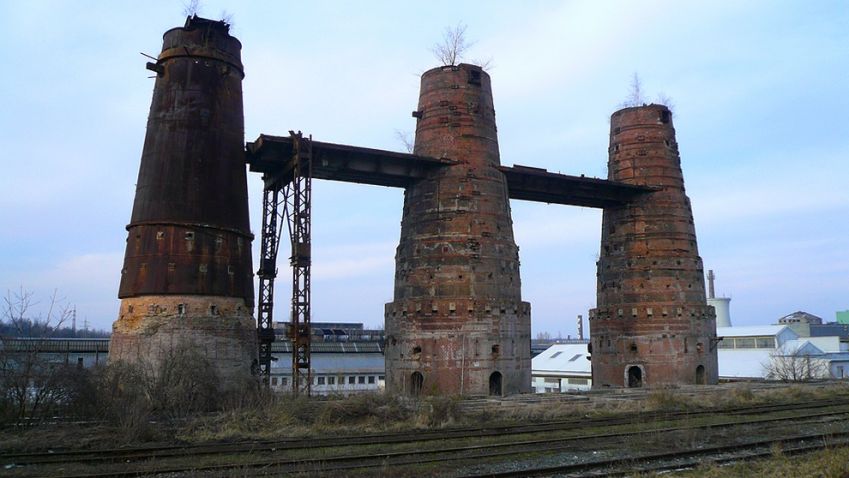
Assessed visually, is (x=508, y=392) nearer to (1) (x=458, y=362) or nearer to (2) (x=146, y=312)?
(1) (x=458, y=362)

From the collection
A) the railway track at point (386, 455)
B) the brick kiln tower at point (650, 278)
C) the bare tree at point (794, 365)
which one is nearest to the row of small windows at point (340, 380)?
the brick kiln tower at point (650, 278)

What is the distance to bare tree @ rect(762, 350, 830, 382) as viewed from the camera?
149 feet

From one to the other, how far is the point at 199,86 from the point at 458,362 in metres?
14.9

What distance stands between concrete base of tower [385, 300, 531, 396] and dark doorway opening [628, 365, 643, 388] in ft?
31.0

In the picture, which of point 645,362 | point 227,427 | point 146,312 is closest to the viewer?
point 227,427

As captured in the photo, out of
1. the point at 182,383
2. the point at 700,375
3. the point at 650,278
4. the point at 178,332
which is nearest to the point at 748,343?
the point at 700,375

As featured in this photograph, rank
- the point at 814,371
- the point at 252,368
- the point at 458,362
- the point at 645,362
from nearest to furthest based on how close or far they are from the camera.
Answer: the point at 252,368 < the point at 458,362 < the point at 645,362 < the point at 814,371

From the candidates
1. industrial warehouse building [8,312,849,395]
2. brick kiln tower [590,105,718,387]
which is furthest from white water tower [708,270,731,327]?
brick kiln tower [590,105,718,387]

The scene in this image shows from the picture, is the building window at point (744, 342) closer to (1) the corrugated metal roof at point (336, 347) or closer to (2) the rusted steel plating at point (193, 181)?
(1) the corrugated metal roof at point (336, 347)

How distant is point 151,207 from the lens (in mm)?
23016

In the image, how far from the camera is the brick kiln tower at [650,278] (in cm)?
3441

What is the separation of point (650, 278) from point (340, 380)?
19762 mm

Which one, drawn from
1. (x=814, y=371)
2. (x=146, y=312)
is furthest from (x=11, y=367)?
(x=814, y=371)

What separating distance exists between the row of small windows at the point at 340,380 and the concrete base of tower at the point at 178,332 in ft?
53.5
